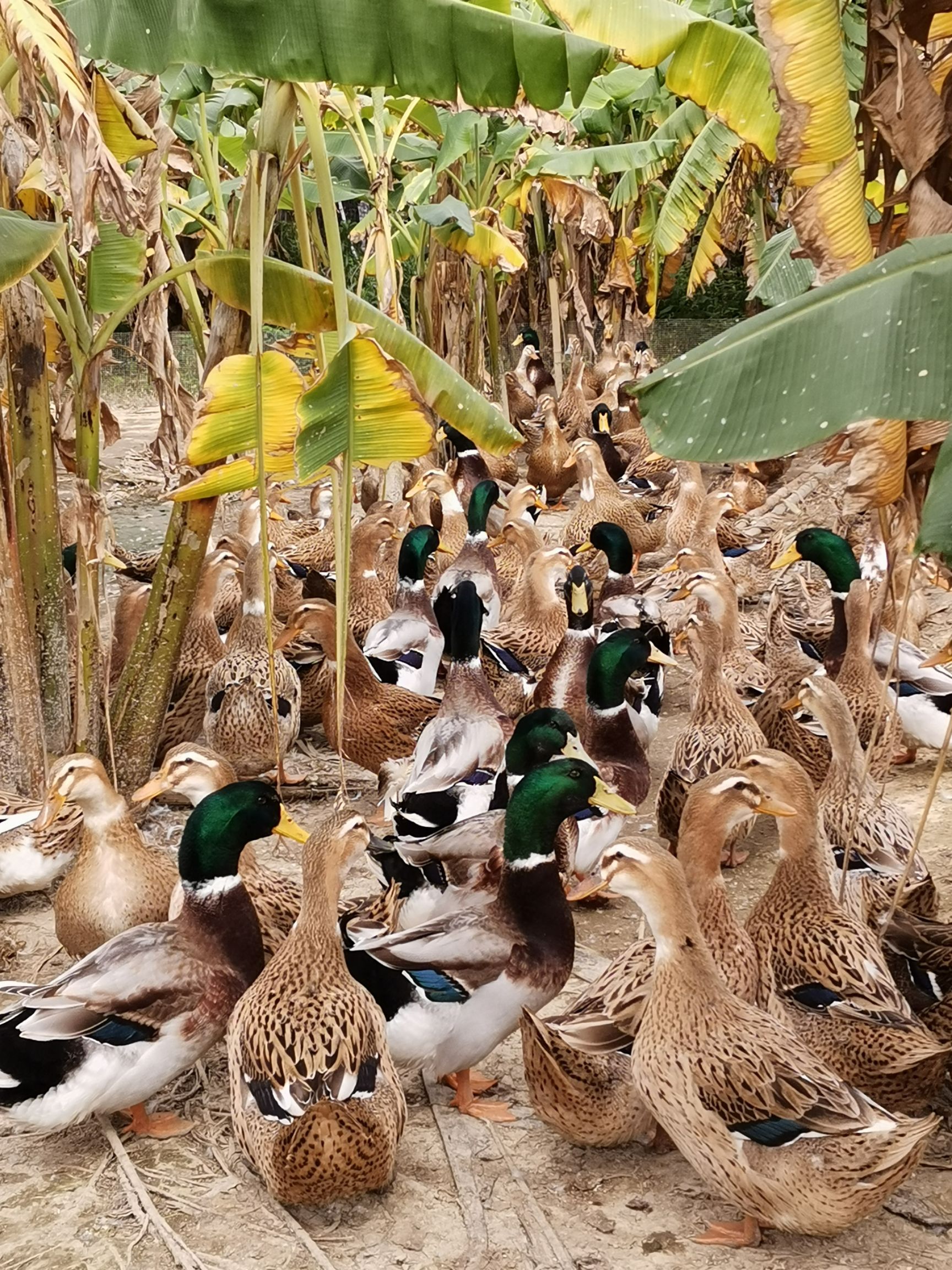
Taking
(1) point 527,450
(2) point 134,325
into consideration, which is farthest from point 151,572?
(1) point 527,450

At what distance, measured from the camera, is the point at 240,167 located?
1196 cm

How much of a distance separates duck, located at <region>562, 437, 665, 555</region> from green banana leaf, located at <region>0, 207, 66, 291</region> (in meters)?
6.49

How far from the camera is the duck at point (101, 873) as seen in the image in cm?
443

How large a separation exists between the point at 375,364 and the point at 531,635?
11.3 feet

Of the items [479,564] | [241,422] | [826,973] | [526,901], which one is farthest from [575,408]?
[826,973]

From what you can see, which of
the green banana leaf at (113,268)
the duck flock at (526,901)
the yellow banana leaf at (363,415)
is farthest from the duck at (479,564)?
the yellow banana leaf at (363,415)

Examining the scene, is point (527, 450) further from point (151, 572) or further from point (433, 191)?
point (151, 572)

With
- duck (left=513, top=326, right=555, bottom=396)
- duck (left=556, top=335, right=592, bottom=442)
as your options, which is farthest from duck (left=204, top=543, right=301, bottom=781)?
duck (left=513, top=326, right=555, bottom=396)

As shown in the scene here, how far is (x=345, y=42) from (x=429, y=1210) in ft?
11.1

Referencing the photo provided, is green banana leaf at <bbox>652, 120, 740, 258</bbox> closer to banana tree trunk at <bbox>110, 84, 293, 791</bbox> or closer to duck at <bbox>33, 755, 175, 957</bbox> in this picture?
banana tree trunk at <bbox>110, 84, 293, 791</bbox>

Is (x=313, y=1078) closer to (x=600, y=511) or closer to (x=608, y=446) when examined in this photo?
(x=600, y=511)

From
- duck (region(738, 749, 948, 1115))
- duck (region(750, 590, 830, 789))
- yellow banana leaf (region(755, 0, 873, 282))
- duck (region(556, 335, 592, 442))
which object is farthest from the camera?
duck (region(556, 335, 592, 442))

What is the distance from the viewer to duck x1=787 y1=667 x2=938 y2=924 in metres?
4.51

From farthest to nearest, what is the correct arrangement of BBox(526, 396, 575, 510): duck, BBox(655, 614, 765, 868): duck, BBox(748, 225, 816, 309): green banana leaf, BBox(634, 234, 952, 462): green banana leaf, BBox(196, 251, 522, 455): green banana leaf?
BBox(526, 396, 575, 510): duck < BBox(748, 225, 816, 309): green banana leaf < BBox(655, 614, 765, 868): duck < BBox(196, 251, 522, 455): green banana leaf < BBox(634, 234, 952, 462): green banana leaf
